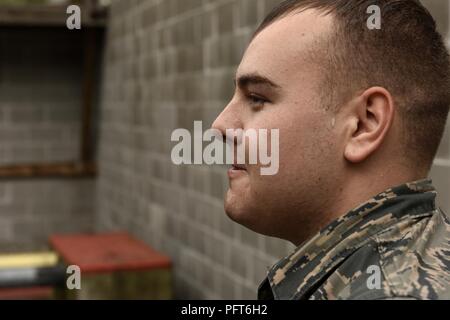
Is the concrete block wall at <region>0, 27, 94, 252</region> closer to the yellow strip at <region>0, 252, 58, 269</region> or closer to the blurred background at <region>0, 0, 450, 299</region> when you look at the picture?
the blurred background at <region>0, 0, 450, 299</region>

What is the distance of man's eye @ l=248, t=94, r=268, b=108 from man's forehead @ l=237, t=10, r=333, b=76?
0.16ft

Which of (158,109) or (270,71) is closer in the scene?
(270,71)

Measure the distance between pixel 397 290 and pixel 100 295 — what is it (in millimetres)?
2874

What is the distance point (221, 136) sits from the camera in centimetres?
128

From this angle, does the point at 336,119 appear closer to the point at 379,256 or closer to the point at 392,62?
the point at 392,62

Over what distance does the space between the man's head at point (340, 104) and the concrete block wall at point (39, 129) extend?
5.45 m

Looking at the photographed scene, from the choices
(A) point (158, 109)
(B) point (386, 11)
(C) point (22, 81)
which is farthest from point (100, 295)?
(C) point (22, 81)

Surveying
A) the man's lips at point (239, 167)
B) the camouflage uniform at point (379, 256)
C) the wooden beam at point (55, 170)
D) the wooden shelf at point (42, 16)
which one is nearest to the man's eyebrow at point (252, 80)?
the man's lips at point (239, 167)

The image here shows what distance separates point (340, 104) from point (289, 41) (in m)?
0.14

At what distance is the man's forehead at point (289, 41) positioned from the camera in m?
1.21

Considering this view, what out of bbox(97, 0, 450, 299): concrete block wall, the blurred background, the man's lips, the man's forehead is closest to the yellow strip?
the blurred background

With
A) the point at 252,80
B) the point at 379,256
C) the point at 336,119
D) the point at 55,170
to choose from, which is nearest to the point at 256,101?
the point at 252,80
